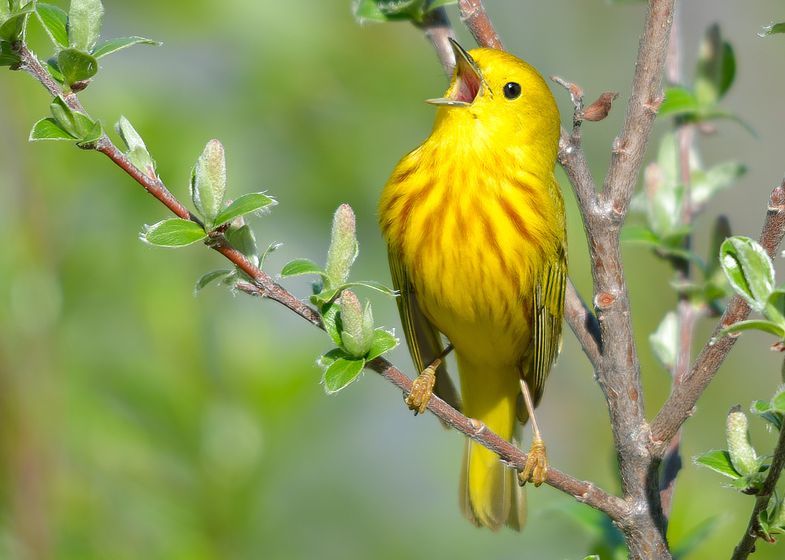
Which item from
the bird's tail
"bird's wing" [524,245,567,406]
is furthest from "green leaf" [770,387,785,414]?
the bird's tail

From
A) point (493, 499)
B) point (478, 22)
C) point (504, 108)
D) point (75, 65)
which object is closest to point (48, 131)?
point (75, 65)

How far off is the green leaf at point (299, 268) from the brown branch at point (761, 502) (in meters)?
0.93

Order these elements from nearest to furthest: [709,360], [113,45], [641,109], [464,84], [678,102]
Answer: [113,45], [709,360], [641,109], [678,102], [464,84]

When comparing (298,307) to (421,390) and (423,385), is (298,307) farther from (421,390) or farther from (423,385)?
(423,385)

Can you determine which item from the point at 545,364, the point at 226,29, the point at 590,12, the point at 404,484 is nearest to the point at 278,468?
the point at 545,364

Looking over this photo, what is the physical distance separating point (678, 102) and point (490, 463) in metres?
1.71

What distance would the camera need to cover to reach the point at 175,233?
212 centimetres

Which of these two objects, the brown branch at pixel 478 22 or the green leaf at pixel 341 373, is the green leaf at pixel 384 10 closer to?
the brown branch at pixel 478 22

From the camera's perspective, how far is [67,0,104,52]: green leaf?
200 cm

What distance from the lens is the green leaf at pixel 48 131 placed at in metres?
1.99

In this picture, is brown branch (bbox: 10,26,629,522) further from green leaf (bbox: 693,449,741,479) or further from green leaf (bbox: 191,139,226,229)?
Answer: green leaf (bbox: 693,449,741,479)

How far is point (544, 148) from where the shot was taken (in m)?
3.89

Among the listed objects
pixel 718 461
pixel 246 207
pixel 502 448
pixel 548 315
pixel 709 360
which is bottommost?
pixel 548 315

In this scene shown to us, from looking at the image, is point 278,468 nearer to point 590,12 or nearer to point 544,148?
point 544,148
